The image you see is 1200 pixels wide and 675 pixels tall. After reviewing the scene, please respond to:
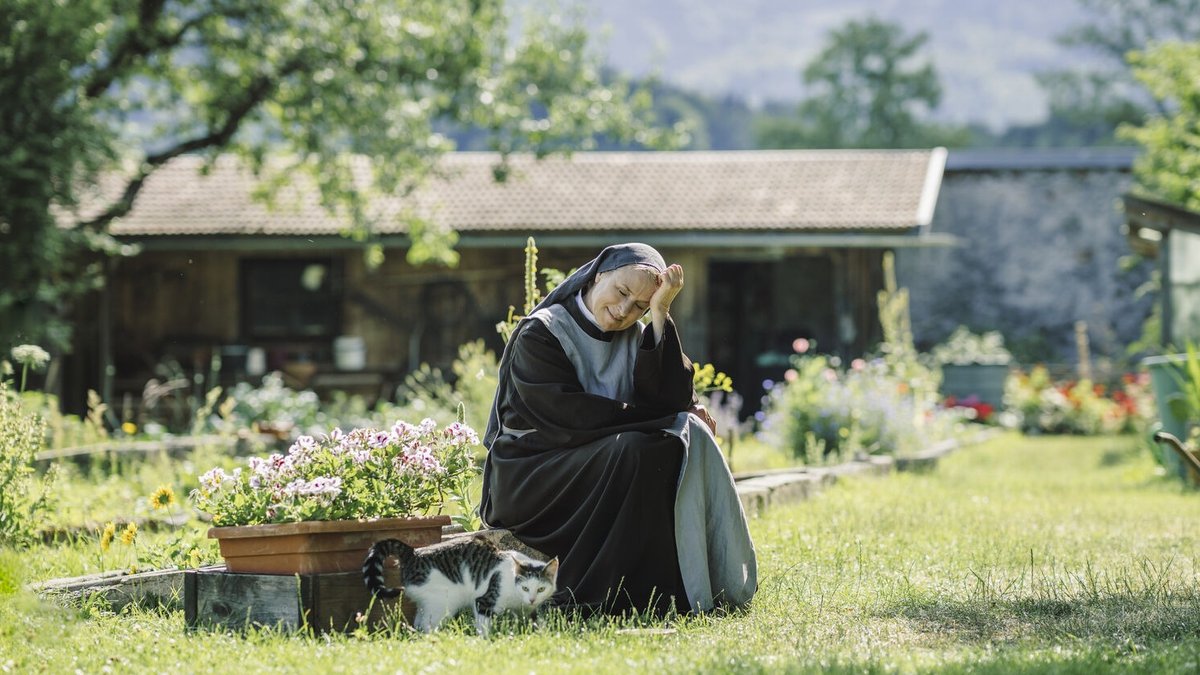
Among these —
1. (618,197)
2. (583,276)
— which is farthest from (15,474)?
(618,197)

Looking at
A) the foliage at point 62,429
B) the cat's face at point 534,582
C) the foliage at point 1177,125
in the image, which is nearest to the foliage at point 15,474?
the cat's face at point 534,582

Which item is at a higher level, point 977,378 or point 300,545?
point 977,378

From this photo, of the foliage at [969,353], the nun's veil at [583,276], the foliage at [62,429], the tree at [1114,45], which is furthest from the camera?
the tree at [1114,45]

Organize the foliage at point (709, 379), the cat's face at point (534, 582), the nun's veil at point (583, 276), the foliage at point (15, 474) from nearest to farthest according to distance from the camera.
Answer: the cat's face at point (534, 582)
the nun's veil at point (583, 276)
the foliage at point (15, 474)
the foliage at point (709, 379)

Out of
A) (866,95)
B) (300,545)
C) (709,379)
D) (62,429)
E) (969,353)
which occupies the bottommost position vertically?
(300,545)

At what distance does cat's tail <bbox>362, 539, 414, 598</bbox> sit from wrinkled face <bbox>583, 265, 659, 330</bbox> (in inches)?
44.7

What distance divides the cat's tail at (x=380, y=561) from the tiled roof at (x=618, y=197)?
12.1m

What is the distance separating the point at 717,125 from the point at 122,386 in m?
54.5

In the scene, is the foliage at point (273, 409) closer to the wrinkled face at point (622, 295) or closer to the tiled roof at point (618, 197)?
the tiled roof at point (618, 197)

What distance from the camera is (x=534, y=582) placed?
15.1 ft

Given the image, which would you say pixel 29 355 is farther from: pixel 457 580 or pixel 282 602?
pixel 457 580

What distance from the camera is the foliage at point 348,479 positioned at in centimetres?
477

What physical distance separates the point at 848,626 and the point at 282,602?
1863mm

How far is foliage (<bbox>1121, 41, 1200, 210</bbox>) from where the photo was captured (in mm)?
14023
